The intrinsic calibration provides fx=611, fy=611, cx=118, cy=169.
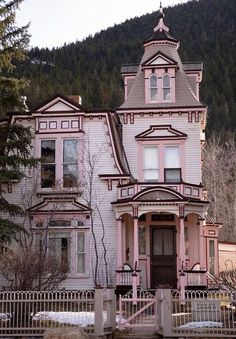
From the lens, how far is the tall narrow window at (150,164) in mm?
27438

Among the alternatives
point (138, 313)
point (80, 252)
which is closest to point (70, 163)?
point (80, 252)

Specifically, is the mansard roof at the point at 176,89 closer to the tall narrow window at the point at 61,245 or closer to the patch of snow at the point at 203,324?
the tall narrow window at the point at 61,245

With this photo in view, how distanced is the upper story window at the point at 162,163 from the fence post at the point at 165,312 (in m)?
11.1

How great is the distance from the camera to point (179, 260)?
26.1 meters

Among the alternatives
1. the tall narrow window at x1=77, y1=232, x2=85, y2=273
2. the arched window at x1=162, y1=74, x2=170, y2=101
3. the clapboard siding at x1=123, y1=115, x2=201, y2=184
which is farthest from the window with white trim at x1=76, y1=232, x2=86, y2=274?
the arched window at x1=162, y1=74, x2=170, y2=101

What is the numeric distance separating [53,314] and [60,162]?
1216cm

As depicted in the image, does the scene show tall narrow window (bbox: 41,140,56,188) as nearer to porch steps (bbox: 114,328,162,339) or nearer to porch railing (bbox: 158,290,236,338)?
porch steps (bbox: 114,328,162,339)

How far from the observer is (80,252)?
88.7 feet

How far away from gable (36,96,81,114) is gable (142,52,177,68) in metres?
3.82

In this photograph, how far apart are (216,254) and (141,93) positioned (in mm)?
8521

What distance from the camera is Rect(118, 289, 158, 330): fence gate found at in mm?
17125

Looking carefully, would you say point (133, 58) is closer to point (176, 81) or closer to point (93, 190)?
point (176, 81)

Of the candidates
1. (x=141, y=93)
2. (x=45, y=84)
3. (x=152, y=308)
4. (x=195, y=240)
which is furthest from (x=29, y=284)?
(x=45, y=84)

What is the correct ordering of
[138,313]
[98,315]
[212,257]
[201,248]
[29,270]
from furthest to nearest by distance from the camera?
[212,257] → [201,248] → [29,270] → [138,313] → [98,315]
